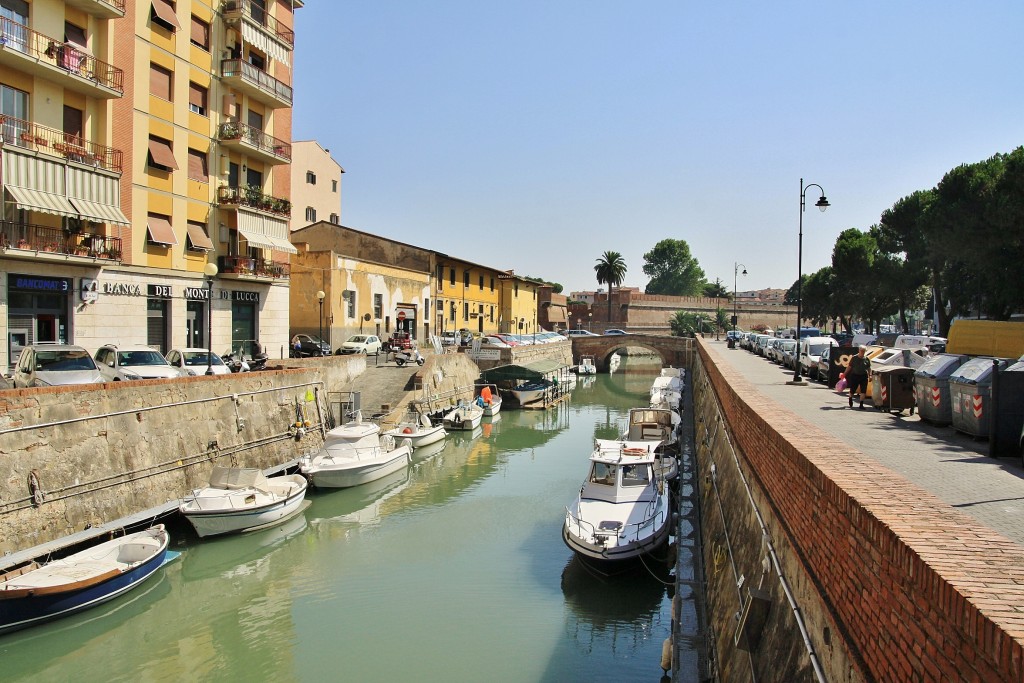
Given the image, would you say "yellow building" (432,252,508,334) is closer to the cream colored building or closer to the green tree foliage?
the cream colored building

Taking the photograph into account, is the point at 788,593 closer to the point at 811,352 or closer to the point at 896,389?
the point at 896,389

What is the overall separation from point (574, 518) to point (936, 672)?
440 inches

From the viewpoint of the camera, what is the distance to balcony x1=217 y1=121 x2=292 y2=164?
2741cm

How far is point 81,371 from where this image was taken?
16.2 meters

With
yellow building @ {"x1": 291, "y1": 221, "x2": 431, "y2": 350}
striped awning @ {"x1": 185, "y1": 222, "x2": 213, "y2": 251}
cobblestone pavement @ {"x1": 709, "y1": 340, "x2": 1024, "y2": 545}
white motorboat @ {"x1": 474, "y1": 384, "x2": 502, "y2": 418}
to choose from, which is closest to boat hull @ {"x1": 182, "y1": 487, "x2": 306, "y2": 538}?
cobblestone pavement @ {"x1": 709, "y1": 340, "x2": 1024, "y2": 545}

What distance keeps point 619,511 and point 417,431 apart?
1329cm

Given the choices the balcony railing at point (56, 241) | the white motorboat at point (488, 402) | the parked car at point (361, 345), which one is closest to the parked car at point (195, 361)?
the balcony railing at point (56, 241)

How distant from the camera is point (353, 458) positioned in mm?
20984

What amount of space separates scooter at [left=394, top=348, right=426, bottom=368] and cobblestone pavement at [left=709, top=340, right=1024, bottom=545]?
63.0 ft

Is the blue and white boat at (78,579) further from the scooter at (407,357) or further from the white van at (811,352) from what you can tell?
the white van at (811,352)

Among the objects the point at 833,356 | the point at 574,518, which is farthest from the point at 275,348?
the point at 833,356

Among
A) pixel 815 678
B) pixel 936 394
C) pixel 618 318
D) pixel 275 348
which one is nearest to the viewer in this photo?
pixel 815 678

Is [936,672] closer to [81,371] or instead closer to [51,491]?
[51,491]

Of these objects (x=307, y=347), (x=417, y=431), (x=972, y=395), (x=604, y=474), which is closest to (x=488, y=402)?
(x=307, y=347)
